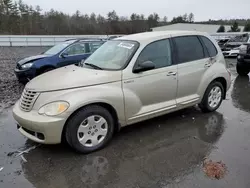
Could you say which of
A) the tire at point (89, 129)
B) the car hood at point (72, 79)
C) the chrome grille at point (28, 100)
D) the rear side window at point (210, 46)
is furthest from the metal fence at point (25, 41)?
the tire at point (89, 129)

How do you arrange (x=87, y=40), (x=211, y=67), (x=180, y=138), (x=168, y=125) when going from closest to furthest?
1. (x=180, y=138)
2. (x=168, y=125)
3. (x=211, y=67)
4. (x=87, y=40)

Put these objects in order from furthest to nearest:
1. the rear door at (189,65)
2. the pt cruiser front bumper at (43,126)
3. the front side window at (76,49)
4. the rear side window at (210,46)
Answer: the front side window at (76,49) < the rear side window at (210,46) < the rear door at (189,65) < the pt cruiser front bumper at (43,126)

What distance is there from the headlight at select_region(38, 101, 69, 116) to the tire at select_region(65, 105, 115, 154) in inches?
8.0

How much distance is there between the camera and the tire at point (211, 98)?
536 cm

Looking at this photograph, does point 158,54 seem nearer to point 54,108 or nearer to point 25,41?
point 54,108

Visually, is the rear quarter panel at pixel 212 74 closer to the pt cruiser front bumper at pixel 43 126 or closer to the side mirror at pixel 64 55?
the pt cruiser front bumper at pixel 43 126

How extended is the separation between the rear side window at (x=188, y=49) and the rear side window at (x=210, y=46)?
0.17m

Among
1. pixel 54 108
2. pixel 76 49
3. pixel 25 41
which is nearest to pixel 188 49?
pixel 54 108

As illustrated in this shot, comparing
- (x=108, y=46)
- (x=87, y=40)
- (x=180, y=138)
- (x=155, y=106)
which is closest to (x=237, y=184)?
(x=180, y=138)

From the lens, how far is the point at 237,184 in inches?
120

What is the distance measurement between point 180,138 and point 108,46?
2.25 m

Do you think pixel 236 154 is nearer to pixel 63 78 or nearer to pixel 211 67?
pixel 211 67

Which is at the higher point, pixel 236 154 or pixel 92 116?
pixel 92 116

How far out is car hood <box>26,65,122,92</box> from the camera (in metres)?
3.77
